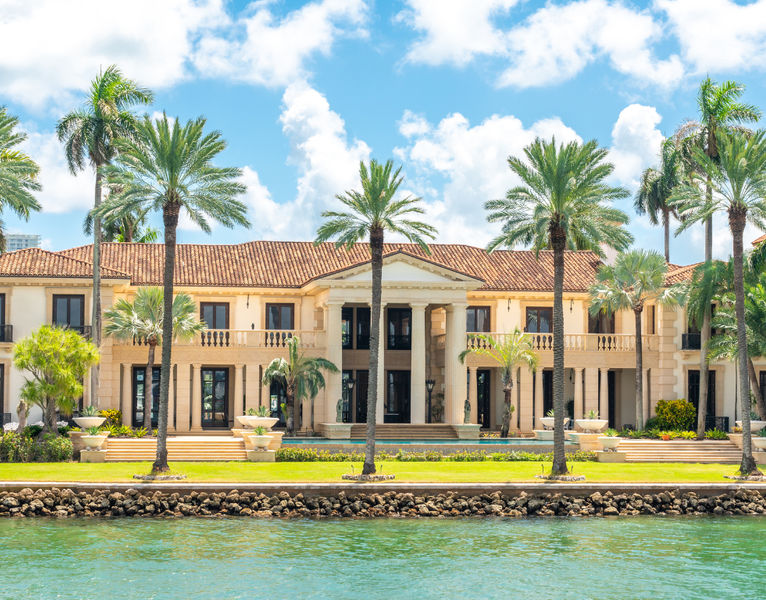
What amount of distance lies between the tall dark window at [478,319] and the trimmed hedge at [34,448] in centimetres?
2243

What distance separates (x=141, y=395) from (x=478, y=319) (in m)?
17.3

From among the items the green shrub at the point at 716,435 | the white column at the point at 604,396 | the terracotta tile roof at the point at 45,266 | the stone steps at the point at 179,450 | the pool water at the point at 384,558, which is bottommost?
the pool water at the point at 384,558

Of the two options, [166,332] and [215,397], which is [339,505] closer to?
[166,332]

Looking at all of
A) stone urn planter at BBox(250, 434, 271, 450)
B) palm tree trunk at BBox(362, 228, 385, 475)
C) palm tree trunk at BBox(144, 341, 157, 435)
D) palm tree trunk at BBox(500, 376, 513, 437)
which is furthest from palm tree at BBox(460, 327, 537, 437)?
palm tree trunk at BBox(144, 341, 157, 435)

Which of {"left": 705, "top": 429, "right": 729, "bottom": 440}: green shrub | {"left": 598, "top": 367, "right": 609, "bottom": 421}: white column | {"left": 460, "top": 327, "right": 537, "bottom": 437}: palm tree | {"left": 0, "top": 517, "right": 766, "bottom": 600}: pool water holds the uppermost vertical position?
{"left": 460, "top": 327, "right": 537, "bottom": 437}: palm tree

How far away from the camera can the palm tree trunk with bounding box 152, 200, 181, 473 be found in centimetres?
3562

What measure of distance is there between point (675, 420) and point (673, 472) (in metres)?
12.2

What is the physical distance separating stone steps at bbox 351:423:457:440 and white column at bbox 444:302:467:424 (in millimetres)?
878

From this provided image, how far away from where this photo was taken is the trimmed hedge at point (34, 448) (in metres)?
39.3

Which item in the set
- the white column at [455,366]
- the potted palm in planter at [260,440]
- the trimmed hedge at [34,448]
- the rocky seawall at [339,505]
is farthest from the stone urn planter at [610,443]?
the trimmed hedge at [34,448]

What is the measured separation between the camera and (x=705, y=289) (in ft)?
159

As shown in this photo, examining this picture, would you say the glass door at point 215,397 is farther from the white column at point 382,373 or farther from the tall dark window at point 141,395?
the white column at point 382,373

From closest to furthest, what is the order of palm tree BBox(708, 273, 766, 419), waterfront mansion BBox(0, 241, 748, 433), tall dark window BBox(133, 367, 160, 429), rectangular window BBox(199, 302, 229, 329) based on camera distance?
palm tree BBox(708, 273, 766, 419)
waterfront mansion BBox(0, 241, 748, 433)
tall dark window BBox(133, 367, 160, 429)
rectangular window BBox(199, 302, 229, 329)

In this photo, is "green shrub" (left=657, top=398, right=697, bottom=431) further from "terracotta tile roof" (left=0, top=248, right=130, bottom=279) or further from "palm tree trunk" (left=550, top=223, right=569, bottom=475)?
"terracotta tile roof" (left=0, top=248, right=130, bottom=279)
